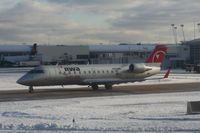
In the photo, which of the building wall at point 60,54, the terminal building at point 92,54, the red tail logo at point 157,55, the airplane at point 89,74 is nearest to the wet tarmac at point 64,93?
the airplane at point 89,74

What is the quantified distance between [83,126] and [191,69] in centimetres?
6105

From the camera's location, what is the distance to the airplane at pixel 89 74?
32625 millimetres

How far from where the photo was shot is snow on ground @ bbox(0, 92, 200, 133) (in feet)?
49.1

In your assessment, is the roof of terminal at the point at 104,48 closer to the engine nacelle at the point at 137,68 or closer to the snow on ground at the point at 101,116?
the engine nacelle at the point at 137,68

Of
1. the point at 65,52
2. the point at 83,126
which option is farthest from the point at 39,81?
the point at 65,52

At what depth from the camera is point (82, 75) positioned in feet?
113

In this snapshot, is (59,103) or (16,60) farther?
(16,60)

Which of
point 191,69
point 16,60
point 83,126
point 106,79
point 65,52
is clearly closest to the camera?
point 83,126

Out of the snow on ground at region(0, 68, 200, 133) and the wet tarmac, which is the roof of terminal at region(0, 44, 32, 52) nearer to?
the wet tarmac

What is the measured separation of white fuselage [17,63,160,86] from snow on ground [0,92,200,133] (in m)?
8.03

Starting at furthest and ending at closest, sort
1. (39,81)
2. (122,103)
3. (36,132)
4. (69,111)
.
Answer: (39,81) → (122,103) → (69,111) → (36,132)

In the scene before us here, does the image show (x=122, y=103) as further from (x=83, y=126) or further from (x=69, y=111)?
(x=83, y=126)

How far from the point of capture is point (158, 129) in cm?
1438

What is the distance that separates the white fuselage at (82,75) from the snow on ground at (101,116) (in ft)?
26.3
